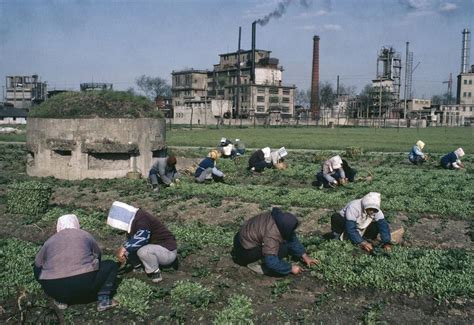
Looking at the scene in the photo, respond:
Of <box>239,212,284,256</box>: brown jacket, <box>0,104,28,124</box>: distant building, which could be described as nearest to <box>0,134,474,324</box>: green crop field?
<box>239,212,284,256</box>: brown jacket

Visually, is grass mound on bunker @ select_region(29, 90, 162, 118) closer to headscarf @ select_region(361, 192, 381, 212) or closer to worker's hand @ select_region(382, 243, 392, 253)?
headscarf @ select_region(361, 192, 381, 212)

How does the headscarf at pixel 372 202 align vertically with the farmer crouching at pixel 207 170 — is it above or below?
above

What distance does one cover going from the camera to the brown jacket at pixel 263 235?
334 inches

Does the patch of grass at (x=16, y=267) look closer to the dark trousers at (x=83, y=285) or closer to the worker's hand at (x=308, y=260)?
the dark trousers at (x=83, y=285)

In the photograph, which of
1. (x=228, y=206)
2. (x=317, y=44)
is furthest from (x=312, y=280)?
(x=317, y=44)

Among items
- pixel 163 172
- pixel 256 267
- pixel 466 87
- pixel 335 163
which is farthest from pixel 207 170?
pixel 466 87

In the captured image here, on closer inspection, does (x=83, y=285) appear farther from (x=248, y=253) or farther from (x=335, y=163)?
(x=335, y=163)

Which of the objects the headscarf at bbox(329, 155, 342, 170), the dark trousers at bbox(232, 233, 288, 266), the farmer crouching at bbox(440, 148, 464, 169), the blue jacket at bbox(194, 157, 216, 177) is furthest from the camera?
the farmer crouching at bbox(440, 148, 464, 169)

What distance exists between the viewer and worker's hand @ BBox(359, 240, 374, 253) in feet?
32.5

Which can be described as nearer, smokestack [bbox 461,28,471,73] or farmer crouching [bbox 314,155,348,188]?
farmer crouching [bbox 314,155,348,188]

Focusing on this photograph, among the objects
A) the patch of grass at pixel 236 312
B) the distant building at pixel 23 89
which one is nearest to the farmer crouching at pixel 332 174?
the patch of grass at pixel 236 312

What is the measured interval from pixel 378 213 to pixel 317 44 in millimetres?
96246

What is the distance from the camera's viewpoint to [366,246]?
9984 millimetres

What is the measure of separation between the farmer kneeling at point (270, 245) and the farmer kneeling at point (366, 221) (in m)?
1.35
